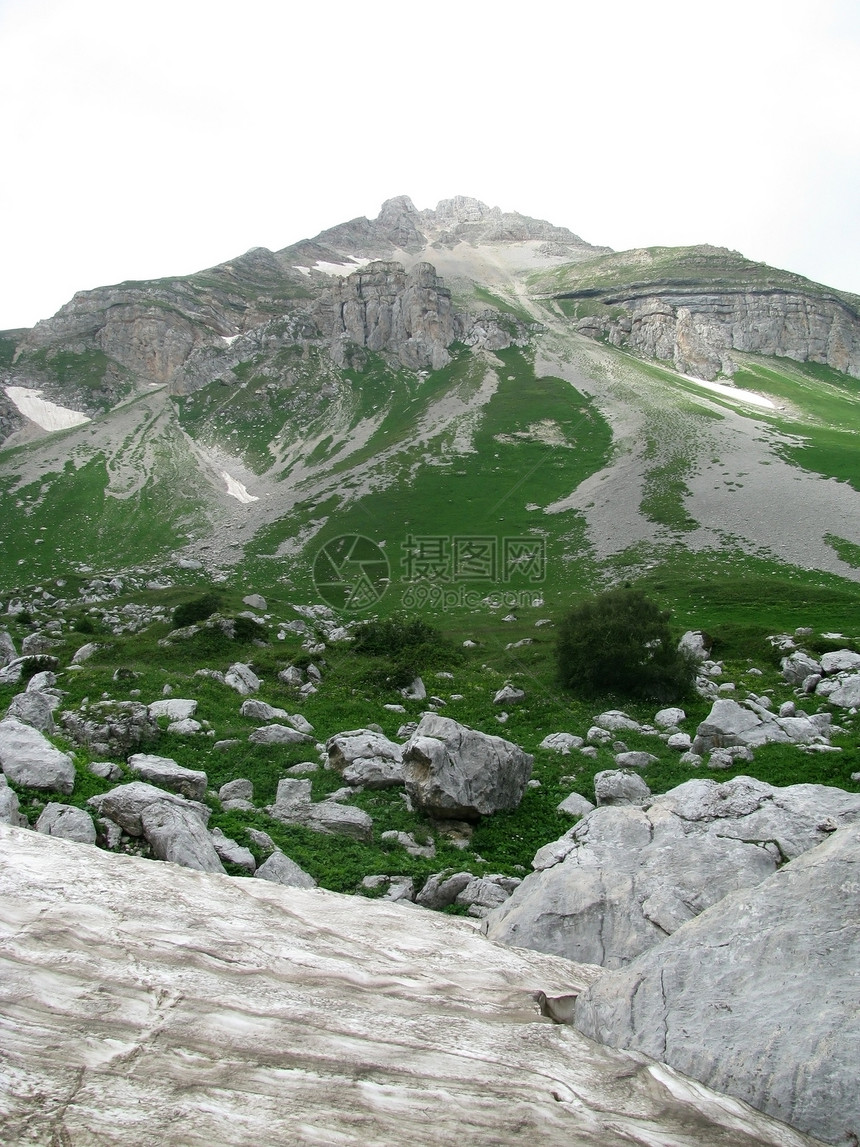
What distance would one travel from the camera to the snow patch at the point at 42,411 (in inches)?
4757

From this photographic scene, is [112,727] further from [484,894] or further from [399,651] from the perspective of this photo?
[399,651]

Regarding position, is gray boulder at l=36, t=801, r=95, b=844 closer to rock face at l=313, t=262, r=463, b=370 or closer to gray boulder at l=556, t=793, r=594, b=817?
gray boulder at l=556, t=793, r=594, b=817

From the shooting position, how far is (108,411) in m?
129

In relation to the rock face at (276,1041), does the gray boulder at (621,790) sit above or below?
below

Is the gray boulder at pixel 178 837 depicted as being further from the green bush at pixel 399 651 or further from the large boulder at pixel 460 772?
the green bush at pixel 399 651

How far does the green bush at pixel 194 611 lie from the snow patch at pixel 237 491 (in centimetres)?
5833

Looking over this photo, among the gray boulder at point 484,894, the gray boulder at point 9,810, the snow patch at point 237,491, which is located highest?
the snow patch at point 237,491

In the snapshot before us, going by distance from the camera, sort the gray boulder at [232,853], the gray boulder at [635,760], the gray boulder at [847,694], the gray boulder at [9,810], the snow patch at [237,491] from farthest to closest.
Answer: the snow patch at [237,491] < the gray boulder at [847,694] < the gray boulder at [635,760] < the gray boulder at [232,853] < the gray boulder at [9,810]

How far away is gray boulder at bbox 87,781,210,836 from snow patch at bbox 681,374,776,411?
133 metres

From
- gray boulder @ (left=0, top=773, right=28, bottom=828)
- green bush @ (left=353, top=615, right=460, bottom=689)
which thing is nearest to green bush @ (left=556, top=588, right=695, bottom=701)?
green bush @ (left=353, top=615, right=460, bottom=689)

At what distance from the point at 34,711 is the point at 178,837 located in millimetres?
8510

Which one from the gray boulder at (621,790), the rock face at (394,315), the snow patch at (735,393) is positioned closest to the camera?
the gray boulder at (621,790)

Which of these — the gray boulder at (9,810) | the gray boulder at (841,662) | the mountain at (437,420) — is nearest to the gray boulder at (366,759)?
the gray boulder at (9,810)

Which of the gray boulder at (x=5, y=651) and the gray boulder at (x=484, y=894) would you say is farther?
the gray boulder at (x=5, y=651)
